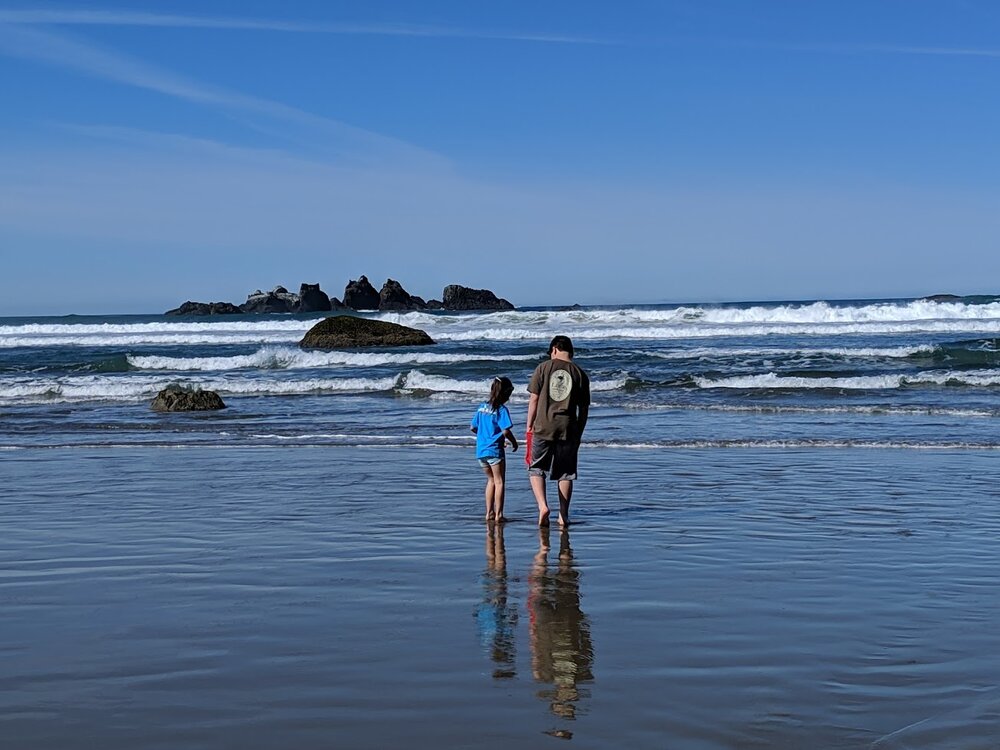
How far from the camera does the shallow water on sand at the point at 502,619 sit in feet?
13.9

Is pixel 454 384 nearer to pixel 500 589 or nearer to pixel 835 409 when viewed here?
pixel 835 409

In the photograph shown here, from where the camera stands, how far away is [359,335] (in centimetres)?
3972

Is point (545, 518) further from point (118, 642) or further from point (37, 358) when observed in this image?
point (37, 358)

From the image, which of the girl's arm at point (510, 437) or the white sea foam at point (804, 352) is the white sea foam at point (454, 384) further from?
the girl's arm at point (510, 437)

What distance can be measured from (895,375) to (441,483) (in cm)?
1583

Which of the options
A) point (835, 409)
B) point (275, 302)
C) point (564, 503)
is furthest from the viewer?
point (275, 302)

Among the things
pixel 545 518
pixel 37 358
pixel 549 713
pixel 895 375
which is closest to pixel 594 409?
pixel 895 375

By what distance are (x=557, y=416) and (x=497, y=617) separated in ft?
11.1

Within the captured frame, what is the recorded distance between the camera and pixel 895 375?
2444cm

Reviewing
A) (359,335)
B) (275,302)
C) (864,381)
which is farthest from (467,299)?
(864,381)

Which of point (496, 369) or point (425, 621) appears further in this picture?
point (496, 369)

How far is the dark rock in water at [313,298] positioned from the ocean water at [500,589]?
7522cm

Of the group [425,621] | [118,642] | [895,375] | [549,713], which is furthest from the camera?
[895,375]

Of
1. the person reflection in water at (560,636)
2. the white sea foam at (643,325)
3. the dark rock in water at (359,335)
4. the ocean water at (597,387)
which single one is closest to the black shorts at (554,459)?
the person reflection in water at (560,636)
